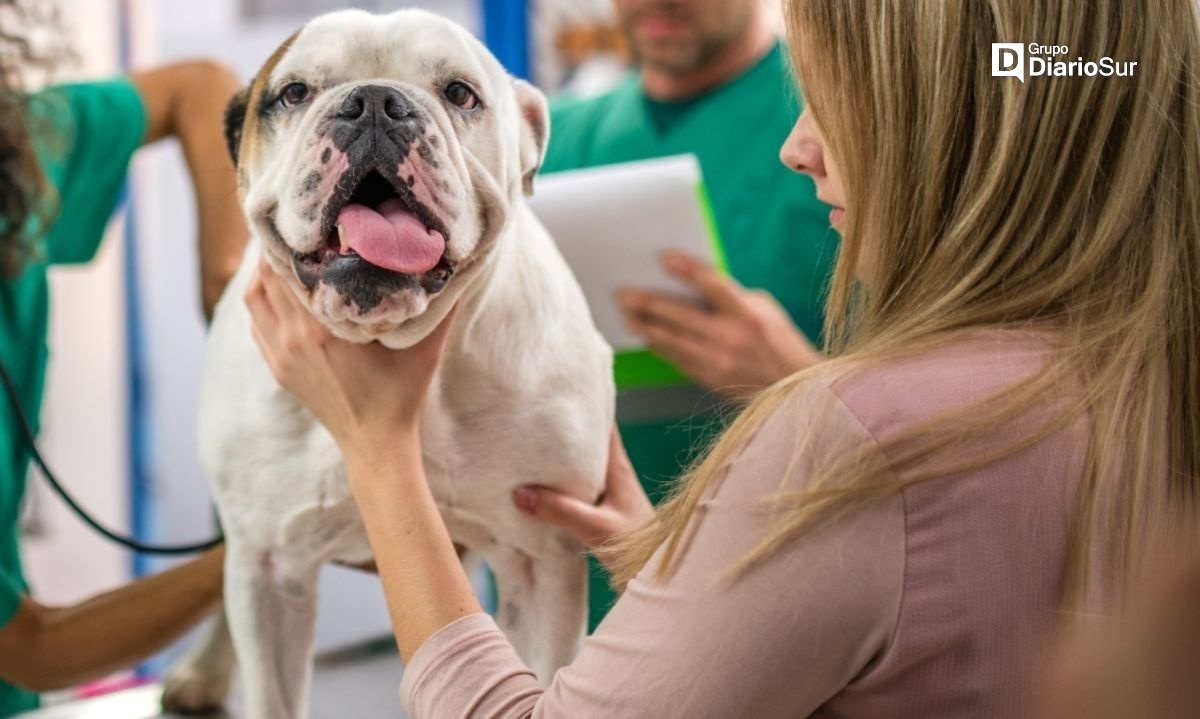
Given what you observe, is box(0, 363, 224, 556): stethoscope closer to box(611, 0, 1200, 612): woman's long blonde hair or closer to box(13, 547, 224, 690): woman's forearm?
box(13, 547, 224, 690): woman's forearm

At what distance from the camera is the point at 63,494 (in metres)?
1.03

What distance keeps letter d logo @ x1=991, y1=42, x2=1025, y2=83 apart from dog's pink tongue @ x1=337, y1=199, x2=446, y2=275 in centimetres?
34

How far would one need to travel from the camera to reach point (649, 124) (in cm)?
158

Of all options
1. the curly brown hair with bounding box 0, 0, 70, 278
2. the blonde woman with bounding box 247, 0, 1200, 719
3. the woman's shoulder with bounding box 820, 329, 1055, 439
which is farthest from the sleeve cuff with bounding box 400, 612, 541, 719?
the curly brown hair with bounding box 0, 0, 70, 278

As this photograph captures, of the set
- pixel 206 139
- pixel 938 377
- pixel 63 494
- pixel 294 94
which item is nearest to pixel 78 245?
pixel 206 139

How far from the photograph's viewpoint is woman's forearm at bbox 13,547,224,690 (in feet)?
3.59

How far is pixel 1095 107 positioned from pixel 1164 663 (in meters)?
0.31

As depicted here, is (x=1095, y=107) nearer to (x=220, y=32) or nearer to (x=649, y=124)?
(x=649, y=124)

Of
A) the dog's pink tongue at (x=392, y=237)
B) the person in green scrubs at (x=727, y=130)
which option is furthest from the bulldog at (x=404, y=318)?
the person in green scrubs at (x=727, y=130)

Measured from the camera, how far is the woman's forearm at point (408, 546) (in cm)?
77

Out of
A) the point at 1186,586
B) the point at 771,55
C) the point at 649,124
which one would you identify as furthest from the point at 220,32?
the point at 1186,586

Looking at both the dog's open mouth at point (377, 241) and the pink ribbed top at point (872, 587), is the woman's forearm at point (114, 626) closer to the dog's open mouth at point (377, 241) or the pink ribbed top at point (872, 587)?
the dog's open mouth at point (377, 241)

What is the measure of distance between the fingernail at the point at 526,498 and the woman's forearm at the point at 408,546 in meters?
0.10

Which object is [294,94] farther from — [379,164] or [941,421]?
[941,421]
